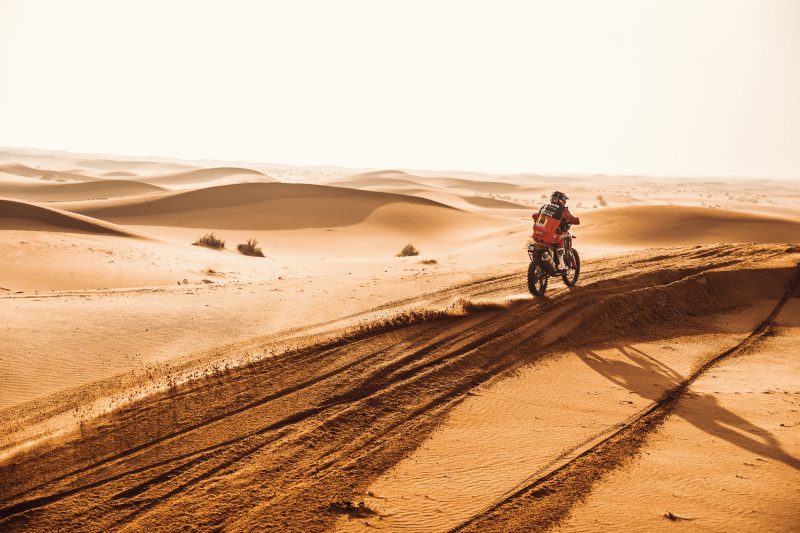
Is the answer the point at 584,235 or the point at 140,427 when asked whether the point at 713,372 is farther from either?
the point at 584,235

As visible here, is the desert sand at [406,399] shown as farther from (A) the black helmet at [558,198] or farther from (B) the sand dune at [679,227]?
(B) the sand dune at [679,227]

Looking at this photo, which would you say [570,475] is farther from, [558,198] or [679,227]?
[679,227]

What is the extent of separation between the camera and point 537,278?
9.71 metres

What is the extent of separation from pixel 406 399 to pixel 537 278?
4.72 m

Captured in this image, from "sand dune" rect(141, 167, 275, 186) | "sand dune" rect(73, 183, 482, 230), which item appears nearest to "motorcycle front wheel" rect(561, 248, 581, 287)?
"sand dune" rect(73, 183, 482, 230)

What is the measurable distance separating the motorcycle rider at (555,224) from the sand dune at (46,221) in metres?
13.7

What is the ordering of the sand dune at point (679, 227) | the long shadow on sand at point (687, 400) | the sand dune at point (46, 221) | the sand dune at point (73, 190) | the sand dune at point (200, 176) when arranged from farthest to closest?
the sand dune at point (200, 176)
the sand dune at point (73, 190)
the sand dune at point (679, 227)
the sand dune at point (46, 221)
the long shadow on sand at point (687, 400)

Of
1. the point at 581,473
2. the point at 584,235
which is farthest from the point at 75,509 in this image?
the point at 584,235

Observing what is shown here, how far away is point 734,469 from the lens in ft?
15.1

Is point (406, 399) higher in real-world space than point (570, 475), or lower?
higher

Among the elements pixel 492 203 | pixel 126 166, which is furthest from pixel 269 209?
pixel 126 166

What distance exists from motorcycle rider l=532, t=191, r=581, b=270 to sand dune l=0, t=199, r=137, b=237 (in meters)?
13.7

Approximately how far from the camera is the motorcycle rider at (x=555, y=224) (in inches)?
392

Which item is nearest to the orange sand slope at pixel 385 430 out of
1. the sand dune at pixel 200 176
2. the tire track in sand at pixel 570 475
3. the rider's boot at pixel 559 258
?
the tire track in sand at pixel 570 475
